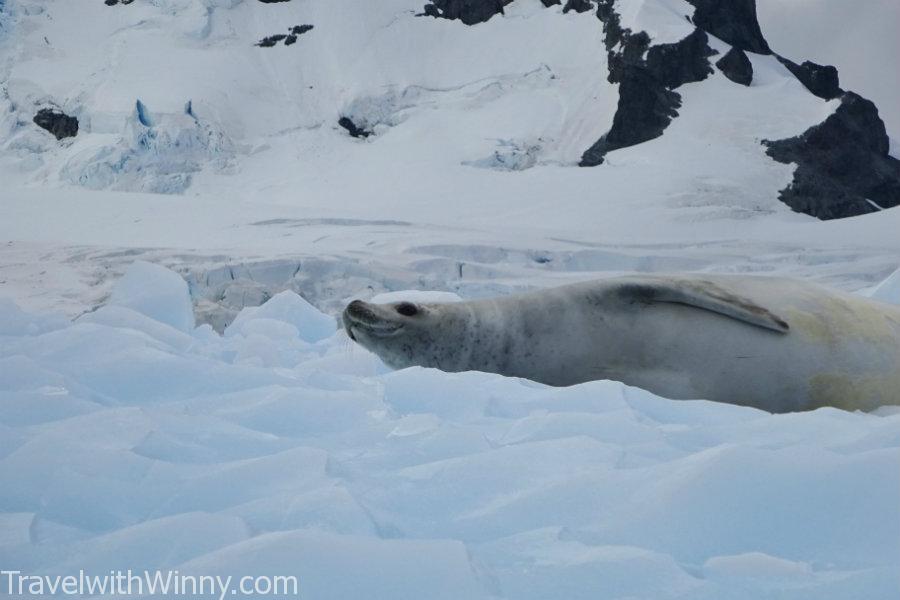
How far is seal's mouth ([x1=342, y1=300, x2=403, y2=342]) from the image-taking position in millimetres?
3344

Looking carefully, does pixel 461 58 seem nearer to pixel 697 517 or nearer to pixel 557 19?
pixel 557 19

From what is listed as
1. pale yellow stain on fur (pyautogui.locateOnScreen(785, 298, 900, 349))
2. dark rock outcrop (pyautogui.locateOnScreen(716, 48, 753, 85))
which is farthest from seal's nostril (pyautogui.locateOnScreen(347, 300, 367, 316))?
dark rock outcrop (pyautogui.locateOnScreen(716, 48, 753, 85))

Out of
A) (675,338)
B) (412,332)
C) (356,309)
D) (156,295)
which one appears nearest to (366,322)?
(356,309)

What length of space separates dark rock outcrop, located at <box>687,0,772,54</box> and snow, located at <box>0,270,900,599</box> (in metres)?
37.1

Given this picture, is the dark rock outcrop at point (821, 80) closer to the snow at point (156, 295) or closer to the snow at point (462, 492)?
the snow at point (156, 295)

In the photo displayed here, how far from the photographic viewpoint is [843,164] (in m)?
31.3

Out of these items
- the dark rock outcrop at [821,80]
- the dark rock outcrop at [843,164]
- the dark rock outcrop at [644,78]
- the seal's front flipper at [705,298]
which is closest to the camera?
the seal's front flipper at [705,298]

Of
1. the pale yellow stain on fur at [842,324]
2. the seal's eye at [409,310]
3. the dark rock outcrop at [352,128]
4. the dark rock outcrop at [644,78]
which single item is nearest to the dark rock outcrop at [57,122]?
the dark rock outcrop at [352,128]

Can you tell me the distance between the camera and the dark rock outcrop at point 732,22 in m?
38.2

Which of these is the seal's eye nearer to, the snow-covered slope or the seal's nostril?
the seal's nostril

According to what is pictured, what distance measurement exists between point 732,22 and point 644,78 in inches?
335

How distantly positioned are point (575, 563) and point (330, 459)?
33.7 inches

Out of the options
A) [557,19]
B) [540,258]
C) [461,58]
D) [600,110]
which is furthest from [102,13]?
[540,258]

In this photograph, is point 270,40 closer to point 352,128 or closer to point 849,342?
point 352,128
